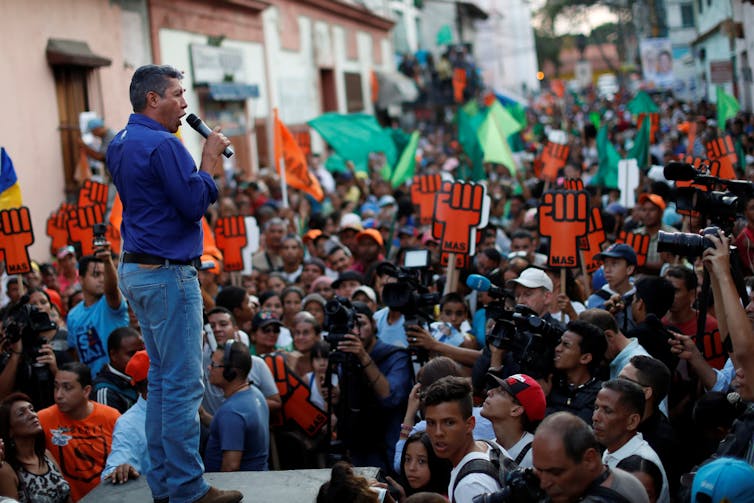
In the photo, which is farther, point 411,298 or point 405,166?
point 405,166

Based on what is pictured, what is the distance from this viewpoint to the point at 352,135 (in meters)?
16.8

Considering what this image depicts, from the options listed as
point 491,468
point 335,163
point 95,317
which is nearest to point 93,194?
point 95,317

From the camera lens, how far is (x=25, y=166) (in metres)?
15.1

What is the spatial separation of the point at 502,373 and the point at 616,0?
6347 centimetres

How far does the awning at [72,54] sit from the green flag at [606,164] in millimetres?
8138

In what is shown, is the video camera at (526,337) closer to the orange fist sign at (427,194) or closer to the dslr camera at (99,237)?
the dslr camera at (99,237)

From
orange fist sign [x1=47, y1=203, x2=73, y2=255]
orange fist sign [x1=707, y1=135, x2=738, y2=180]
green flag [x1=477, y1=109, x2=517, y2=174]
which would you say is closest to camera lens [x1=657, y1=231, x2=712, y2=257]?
orange fist sign [x1=707, y1=135, x2=738, y2=180]

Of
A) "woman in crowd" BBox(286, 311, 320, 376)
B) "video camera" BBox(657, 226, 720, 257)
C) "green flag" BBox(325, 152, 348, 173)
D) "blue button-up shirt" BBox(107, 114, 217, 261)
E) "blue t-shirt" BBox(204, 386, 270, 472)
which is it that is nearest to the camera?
"blue button-up shirt" BBox(107, 114, 217, 261)

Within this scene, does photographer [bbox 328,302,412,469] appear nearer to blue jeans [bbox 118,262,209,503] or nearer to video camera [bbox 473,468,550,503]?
blue jeans [bbox 118,262,209,503]

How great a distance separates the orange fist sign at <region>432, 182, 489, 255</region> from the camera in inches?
329

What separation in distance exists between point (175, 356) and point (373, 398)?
227 cm

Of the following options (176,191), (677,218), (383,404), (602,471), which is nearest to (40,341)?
(383,404)

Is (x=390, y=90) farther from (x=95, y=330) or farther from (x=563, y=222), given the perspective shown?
(x=95, y=330)

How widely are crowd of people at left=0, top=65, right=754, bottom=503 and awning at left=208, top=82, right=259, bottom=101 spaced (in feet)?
39.8
